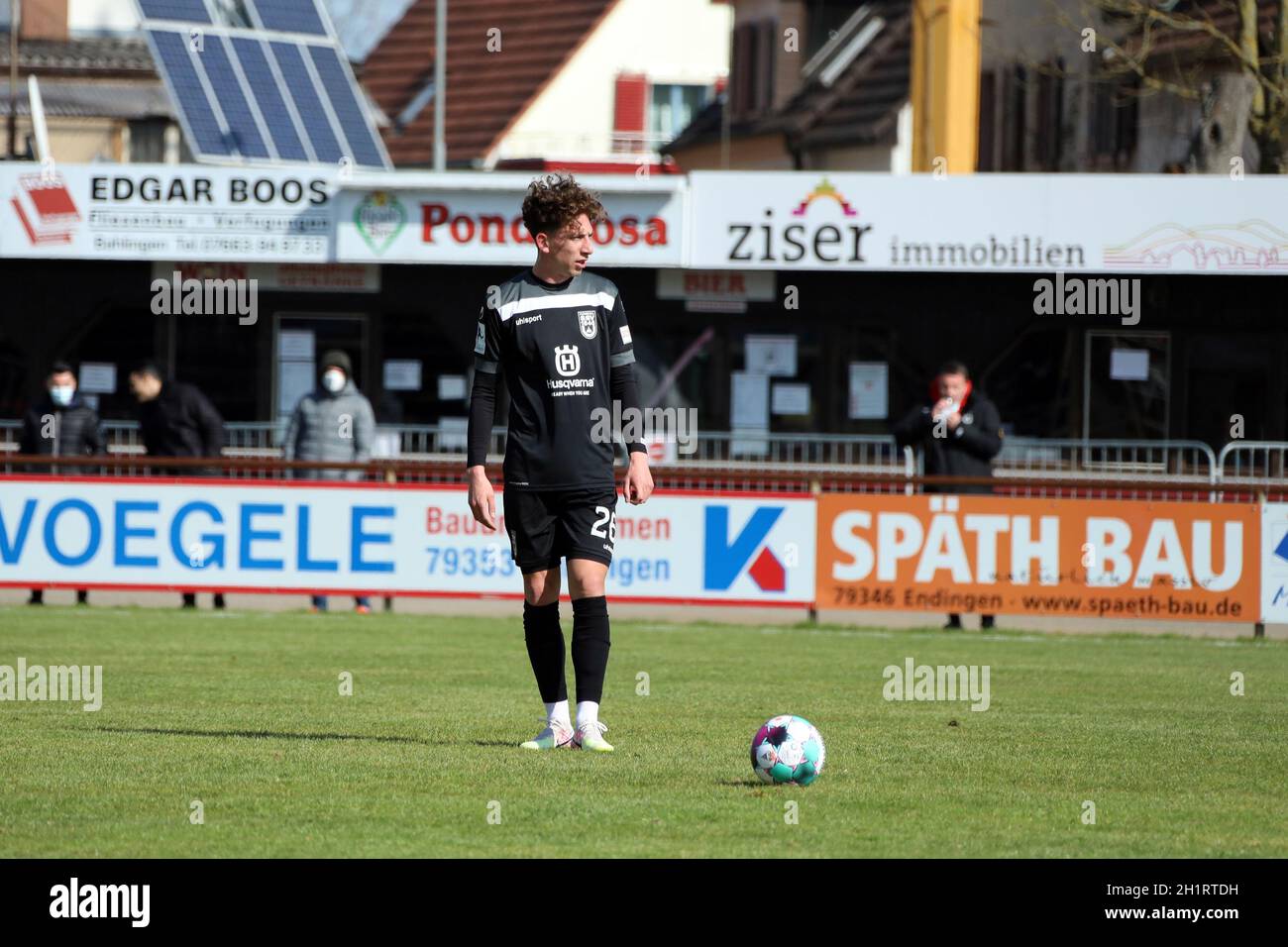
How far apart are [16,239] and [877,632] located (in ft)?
43.1

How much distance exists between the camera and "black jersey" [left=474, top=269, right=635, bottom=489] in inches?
350

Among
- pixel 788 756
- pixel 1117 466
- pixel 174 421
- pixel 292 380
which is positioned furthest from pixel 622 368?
pixel 292 380

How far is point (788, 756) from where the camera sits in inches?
326

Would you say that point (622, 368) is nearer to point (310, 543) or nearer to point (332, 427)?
point (310, 543)

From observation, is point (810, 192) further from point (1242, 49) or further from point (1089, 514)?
point (1089, 514)

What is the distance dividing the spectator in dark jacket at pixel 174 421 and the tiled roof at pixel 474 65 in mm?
27895

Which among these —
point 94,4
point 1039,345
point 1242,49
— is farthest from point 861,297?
point 94,4

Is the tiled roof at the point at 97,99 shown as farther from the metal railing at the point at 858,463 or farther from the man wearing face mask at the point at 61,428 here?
the man wearing face mask at the point at 61,428

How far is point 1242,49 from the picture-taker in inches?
1017

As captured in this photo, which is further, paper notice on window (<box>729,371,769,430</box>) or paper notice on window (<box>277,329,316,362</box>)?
paper notice on window (<box>277,329,316,362</box>)

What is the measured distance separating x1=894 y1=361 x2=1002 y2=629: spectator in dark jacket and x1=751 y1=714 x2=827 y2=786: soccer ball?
10.1 meters

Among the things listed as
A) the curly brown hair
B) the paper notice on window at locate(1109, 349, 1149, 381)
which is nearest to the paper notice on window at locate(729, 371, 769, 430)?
the paper notice on window at locate(1109, 349, 1149, 381)

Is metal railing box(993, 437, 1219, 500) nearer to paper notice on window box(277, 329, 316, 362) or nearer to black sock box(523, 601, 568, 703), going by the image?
paper notice on window box(277, 329, 316, 362)
